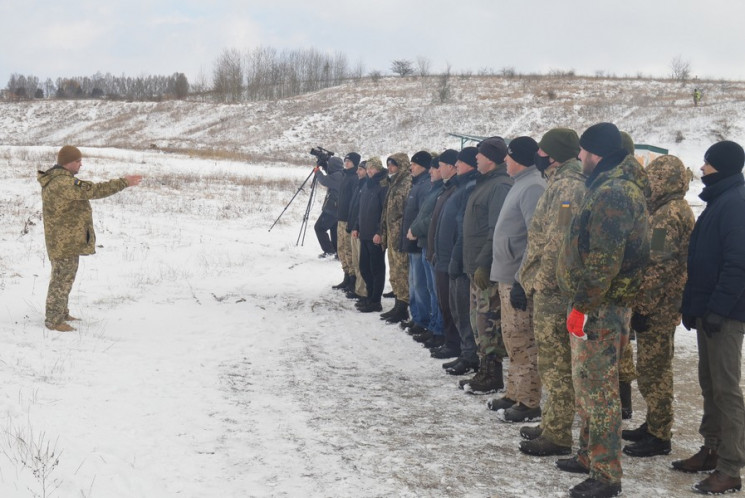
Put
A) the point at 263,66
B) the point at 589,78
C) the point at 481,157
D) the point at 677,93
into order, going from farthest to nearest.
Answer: the point at 263,66, the point at 589,78, the point at 677,93, the point at 481,157

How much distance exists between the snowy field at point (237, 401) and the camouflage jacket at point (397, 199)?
3.98 ft

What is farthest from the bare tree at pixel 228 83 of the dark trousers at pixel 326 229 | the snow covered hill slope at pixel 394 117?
the dark trousers at pixel 326 229

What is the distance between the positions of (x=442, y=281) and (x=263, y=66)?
76095 mm

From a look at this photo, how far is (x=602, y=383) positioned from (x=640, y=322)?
3.32 feet

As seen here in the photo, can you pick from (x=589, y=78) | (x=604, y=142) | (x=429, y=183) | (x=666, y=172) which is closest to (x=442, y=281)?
(x=429, y=183)

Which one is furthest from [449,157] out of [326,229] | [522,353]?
[326,229]

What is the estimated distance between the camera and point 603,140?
3.51 meters

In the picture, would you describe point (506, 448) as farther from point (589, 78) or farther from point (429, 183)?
point (589, 78)

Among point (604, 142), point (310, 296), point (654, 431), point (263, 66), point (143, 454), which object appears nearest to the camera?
point (604, 142)

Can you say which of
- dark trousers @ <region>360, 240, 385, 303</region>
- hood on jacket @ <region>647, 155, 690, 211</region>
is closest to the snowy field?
dark trousers @ <region>360, 240, 385, 303</region>

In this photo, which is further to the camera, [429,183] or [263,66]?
[263,66]

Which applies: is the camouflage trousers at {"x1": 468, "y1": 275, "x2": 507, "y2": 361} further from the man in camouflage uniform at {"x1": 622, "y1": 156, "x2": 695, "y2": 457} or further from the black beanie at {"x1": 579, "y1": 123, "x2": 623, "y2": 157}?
the black beanie at {"x1": 579, "y1": 123, "x2": 623, "y2": 157}

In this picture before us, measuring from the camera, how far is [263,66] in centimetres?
7719

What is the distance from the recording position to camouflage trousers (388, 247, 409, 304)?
802cm
